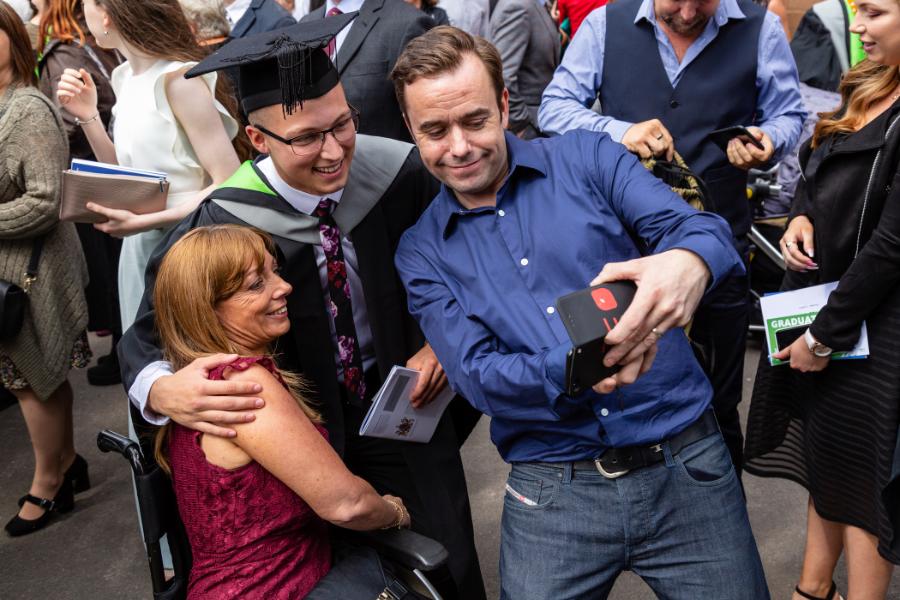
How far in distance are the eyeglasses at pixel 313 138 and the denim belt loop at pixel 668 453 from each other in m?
1.14

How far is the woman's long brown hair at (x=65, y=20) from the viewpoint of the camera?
467 cm

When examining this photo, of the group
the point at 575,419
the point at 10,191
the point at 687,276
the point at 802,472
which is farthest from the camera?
the point at 10,191

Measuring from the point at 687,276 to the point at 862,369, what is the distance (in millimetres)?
1017

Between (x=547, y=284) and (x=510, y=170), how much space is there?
1.00 ft

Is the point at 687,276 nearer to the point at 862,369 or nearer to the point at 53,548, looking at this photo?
the point at 862,369

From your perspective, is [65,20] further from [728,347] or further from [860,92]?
[860,92]

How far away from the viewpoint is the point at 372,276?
2.54 metres

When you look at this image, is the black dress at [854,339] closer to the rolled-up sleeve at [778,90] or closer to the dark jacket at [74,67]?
the rolled-up sleeve at [778,90]

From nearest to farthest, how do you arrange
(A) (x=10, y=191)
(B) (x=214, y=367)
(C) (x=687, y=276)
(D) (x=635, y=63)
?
(C) (x=687, y=276)
(B) (x=214, y=367)
(D) (x=635, y=63)
(A) (x=10, y=191)

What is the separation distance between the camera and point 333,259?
2.53 meters

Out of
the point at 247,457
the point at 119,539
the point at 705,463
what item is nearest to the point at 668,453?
the point at 705,463

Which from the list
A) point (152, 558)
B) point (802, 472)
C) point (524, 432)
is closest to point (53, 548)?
point (152, 558)

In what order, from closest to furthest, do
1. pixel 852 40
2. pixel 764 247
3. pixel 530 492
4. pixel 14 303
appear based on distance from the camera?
pixel 530 492 → pixel 14 303 → pixel 764 247 → pixel 852 40

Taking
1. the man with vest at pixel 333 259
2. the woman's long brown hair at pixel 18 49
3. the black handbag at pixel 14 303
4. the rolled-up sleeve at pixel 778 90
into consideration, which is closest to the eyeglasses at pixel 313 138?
the man with vest at pixel 333 259
